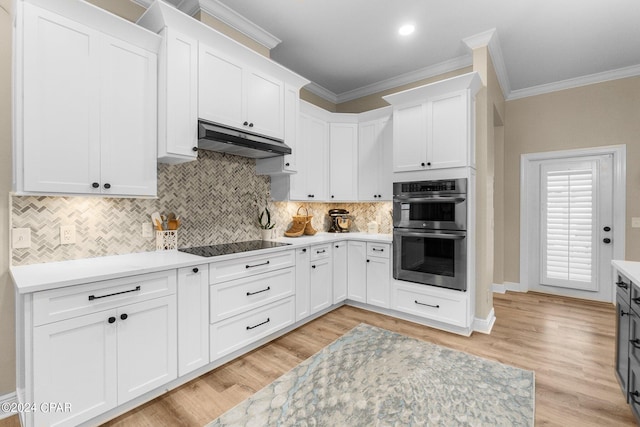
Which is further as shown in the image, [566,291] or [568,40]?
[566,291]

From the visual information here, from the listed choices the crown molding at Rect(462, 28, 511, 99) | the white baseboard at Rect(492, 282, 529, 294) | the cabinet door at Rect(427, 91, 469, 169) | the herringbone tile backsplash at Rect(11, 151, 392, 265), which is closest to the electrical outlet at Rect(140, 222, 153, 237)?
the herringbone tile backsplash at Rect(11, 151, 392, 265)

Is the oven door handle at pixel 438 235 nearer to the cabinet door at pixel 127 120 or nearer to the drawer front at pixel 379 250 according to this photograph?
the drawer front at pixel 379 250

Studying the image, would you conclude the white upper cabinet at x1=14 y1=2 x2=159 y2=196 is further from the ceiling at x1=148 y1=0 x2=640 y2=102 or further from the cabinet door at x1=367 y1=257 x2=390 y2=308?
the cabinet door at x1=367 y1=257 x2=390 y2=308

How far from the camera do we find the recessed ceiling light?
2932 millimetres

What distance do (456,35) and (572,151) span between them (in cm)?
257

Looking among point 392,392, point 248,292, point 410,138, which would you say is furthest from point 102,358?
point 410,138

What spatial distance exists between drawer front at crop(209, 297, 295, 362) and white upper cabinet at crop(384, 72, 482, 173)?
195 centimetres

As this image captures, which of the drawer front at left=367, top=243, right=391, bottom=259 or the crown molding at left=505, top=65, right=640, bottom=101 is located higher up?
the crown molding at left=505, top=65, right=640, bottom=101

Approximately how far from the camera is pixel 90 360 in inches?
65.8

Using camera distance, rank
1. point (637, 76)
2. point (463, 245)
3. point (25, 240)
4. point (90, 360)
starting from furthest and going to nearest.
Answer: point (637, 76) < point (463, 245) < point (25, 240) < point (90, 360)

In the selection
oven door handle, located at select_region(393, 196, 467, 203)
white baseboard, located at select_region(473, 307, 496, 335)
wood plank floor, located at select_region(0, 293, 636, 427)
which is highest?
oven door handle, located at select_region(393, 196, 467, 203)

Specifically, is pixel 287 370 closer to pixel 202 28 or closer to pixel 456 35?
pixel 202 28

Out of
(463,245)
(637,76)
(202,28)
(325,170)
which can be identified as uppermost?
(637,76)

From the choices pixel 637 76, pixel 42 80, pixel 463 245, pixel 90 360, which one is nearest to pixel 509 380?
pixel 463 245
